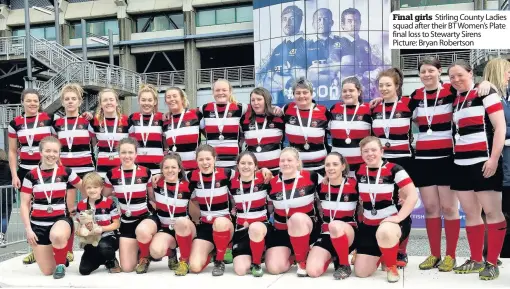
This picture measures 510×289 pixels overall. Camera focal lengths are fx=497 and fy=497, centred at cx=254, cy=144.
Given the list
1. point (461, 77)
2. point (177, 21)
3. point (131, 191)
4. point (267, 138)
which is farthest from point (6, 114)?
point (461, 77)

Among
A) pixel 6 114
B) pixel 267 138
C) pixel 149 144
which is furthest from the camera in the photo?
pixel 6 114

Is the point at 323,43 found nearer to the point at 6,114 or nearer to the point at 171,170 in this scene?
the point at 6,114

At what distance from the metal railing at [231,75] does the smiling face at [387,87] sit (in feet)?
87.1

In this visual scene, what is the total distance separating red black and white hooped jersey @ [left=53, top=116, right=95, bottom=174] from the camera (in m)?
5.96

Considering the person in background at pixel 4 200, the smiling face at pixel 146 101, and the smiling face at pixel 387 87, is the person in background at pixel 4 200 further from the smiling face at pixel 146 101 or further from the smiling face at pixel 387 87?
the smiling face at pixel 387 87

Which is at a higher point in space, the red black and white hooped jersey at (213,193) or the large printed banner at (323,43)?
the large printed banner at (323,43)

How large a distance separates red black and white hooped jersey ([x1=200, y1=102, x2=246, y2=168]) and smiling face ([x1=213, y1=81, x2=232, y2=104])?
0.23 feet

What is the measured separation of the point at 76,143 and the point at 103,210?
1103mm

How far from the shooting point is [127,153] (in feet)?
17.3

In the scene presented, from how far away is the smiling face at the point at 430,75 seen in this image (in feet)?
16.2

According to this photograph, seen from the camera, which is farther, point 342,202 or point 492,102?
point 342,202

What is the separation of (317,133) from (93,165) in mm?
2790

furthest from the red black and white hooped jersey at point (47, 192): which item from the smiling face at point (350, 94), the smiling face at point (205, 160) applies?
the smiling face at point (350, 94)

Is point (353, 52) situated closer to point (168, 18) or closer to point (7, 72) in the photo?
point (168, 18)
